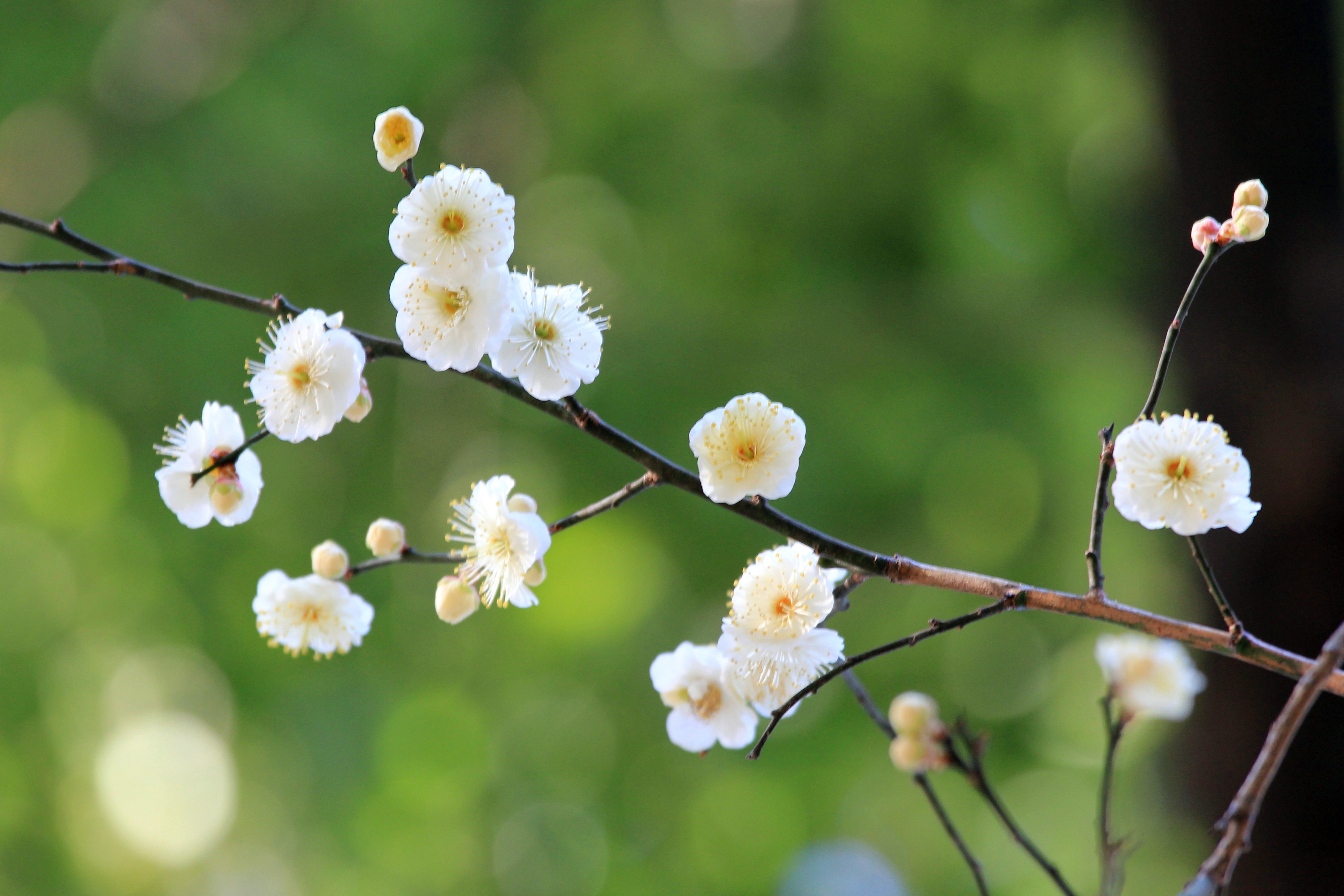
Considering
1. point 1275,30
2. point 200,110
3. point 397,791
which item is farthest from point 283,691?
point 1275,30

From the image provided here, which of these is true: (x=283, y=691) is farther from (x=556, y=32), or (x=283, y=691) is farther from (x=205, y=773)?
(x=556, y=32)

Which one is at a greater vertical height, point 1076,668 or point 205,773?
point 205,773

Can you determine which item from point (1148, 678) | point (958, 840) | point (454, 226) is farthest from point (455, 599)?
point (1148, 678)

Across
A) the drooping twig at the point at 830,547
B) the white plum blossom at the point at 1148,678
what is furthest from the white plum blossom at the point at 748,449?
the white plum blossom at the point at 1148,678

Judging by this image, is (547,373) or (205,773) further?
(205,773)

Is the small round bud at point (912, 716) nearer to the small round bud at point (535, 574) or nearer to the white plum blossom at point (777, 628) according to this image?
the white plum blossom at point (777, 628)

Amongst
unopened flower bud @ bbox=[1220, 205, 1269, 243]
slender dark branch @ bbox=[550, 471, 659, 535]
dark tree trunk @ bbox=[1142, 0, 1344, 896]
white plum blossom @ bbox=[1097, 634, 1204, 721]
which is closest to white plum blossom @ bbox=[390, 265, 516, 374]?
slender dark branch @ bbox=[550, 471, 659, 535]
